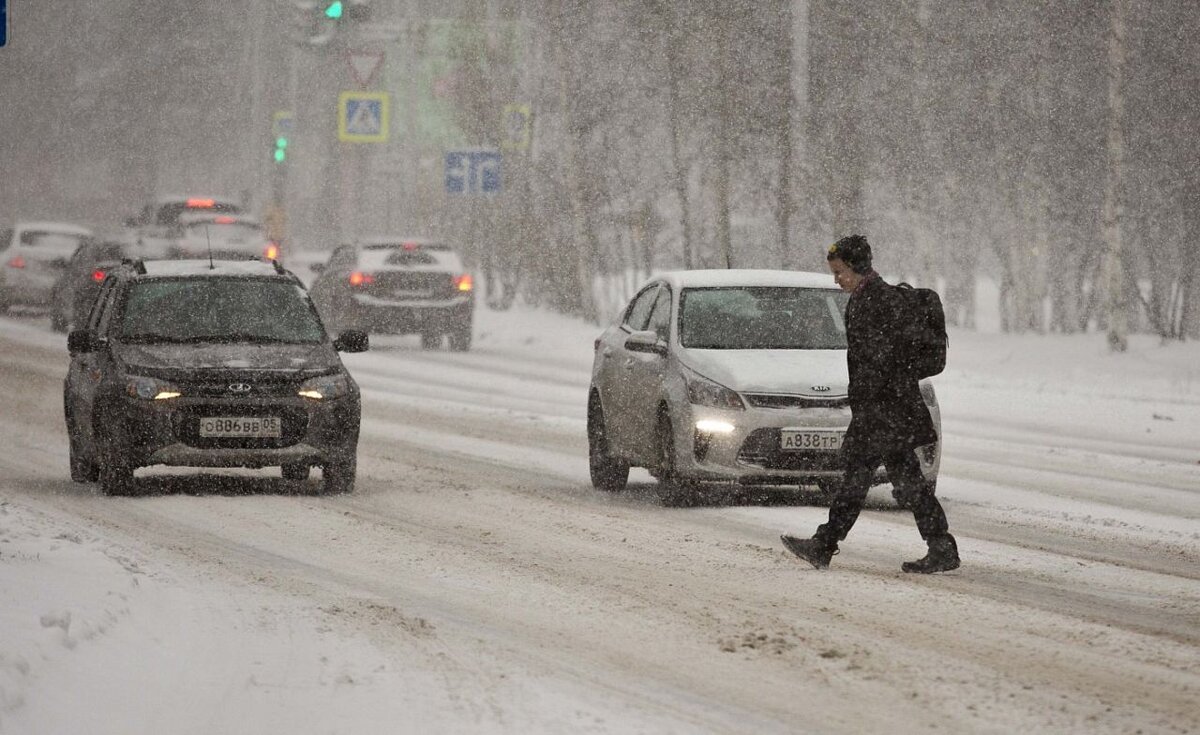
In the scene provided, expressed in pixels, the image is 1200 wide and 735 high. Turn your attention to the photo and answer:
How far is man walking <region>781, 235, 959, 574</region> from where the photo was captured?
10.2 m

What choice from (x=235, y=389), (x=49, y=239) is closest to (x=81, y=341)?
(x=235, y=389)

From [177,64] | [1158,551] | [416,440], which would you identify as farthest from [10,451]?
[177,64]

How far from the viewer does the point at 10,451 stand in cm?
1691

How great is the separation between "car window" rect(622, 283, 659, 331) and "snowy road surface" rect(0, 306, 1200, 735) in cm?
119

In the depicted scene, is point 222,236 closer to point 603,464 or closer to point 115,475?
point 603,464

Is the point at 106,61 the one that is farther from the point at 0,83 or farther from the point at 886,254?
the point at 886,254

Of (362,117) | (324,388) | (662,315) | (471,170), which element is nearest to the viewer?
(324,388)

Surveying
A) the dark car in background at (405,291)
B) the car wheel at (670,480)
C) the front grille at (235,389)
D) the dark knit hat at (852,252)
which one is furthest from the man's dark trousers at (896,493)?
the dark car in background at (405,291)

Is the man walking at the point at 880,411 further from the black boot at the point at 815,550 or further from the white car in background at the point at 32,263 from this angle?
the white car in background at the point at 32,263

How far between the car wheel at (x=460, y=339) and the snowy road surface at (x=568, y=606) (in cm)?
1580

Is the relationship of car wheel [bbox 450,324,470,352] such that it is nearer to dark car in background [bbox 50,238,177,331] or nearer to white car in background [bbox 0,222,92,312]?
dark car in background [bbox 50,238,177,331]

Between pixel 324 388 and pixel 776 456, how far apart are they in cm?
283

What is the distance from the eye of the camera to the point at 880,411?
10.3 m

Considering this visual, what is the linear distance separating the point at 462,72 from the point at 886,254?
1604cm
